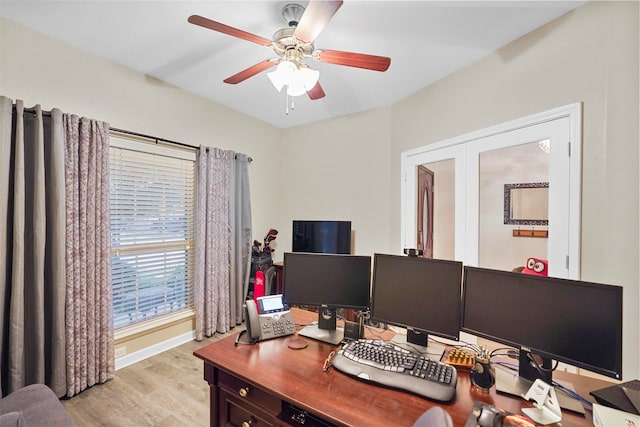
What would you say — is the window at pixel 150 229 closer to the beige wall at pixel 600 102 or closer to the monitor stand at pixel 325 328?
the monitor stand at pixel 325 328

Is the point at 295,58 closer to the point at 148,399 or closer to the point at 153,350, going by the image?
the point at 148,399

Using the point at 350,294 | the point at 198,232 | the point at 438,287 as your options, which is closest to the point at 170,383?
the point at 198,232

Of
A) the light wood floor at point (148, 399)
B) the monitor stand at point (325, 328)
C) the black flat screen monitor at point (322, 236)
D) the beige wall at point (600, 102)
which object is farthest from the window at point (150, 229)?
the beige wall at point (600, 102)

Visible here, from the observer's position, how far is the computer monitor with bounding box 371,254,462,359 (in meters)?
1.29

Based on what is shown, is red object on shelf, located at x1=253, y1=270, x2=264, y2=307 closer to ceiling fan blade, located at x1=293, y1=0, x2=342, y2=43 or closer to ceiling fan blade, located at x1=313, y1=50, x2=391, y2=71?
ceiling fan blade, located at x1=313, y1=50, x2=391, y2=71

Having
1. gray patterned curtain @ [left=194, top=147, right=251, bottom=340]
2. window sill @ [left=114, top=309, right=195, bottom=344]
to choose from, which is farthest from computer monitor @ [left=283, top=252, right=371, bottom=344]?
window sill @ [left=114, top=309, right=195, bottom=344]

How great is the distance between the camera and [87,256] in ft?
7.51

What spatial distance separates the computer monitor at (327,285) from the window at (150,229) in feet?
6.43

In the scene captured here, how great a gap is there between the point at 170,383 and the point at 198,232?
1.44m

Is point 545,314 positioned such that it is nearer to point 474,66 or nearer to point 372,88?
point 474,66

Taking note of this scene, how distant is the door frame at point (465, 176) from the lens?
183 centimetres

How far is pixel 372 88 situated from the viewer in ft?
Result: 9.84

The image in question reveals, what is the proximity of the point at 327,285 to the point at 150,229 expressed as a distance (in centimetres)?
222

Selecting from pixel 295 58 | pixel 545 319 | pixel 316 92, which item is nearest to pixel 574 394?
pixel 545 319
